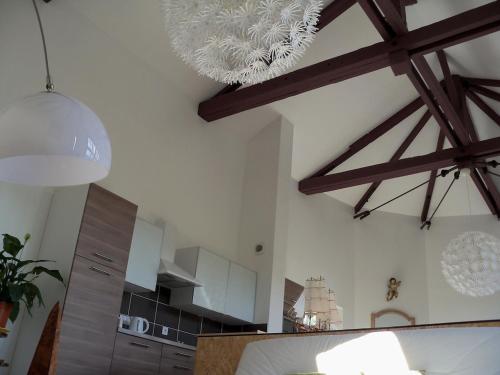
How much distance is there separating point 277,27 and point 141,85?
3114 mm

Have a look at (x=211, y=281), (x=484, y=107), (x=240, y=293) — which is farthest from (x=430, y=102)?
(x=211, y=281)

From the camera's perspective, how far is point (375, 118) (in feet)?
26.1

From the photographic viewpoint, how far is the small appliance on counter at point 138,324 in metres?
4.96

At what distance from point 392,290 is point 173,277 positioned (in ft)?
15.2

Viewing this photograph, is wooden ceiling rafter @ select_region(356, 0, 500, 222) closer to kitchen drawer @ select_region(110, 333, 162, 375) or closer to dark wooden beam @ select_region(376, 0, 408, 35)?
dark wooden beam @ select_region(376, 0, 408, 35)

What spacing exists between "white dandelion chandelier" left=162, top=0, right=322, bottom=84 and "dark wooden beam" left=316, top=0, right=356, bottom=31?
9.83 ft

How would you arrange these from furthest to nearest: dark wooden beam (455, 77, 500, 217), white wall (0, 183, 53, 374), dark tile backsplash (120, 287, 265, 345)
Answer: dark wooden beam (455, 77, 500, 217) < dark tile backsplash (120, 287, 265, 345) < white wall (0, 183, 53, 374)

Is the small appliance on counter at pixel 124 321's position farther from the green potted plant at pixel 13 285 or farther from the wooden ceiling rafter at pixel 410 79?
the wooden ceiling rafter at pixel 410 79

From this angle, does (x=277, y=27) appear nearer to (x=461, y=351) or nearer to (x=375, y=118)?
(x=461, y=351)

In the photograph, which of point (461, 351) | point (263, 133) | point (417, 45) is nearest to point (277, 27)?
point (461, 351)

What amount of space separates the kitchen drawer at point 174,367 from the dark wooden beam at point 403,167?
12.2ft

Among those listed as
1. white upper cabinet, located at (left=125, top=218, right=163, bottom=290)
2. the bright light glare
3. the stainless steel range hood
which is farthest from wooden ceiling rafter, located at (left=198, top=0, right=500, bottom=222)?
the bright light glare

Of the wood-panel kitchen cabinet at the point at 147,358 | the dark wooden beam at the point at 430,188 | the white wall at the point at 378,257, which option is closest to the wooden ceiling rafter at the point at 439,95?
the dark wooden beam at the point at 430,188

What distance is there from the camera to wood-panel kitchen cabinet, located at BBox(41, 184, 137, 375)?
4.20 m
